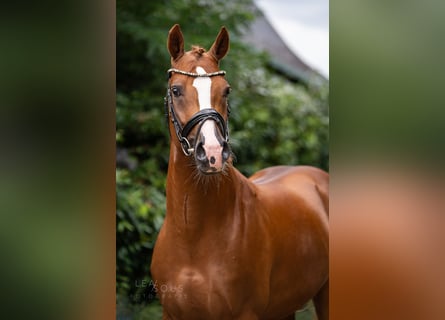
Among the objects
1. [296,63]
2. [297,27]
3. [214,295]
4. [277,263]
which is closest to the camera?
[214,295]

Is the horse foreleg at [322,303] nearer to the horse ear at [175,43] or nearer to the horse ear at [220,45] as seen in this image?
the horse ear at [220,45]

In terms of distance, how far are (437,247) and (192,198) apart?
1237 mm

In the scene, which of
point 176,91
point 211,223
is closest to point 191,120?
point 176,91

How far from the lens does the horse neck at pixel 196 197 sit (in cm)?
301

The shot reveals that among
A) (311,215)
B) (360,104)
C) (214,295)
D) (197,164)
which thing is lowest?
(214,295)

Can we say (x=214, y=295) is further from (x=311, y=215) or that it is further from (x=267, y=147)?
(x=267, y=147)

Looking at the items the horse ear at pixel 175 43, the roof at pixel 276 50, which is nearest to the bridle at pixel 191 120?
the horse ear at pixel 175 43

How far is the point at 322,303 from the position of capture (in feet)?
12.6

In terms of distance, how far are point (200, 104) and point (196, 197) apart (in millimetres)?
520

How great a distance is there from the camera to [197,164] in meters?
2.74

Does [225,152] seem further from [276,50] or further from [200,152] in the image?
[276,50]

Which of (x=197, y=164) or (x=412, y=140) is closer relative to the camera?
(x=412, y=140)

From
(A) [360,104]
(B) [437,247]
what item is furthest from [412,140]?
(B) [437,247]

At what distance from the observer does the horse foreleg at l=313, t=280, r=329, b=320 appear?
3.78m
